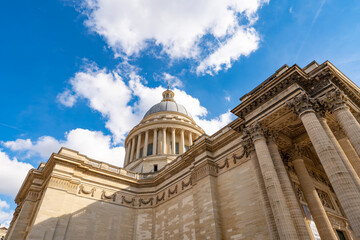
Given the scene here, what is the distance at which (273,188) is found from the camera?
575 inches

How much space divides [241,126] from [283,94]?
425 centimetres

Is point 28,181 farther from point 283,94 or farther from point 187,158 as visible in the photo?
point 283,94

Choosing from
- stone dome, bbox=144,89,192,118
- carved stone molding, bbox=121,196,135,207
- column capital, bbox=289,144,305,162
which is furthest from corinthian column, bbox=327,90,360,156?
stone dome, bbox=144,89,192,118

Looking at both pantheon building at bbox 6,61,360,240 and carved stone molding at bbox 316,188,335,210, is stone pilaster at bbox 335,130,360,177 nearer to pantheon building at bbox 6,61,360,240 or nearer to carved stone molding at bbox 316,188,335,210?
pantheon building at bbox 6,61,360,240

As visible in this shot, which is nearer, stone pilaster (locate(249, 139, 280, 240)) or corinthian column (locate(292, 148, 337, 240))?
stone pilaster (locate(249, 139, 280, 240))

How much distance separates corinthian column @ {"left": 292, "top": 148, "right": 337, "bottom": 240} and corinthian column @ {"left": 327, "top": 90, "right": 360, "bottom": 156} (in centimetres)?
577

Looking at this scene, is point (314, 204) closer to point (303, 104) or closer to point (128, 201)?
point (303, 104)

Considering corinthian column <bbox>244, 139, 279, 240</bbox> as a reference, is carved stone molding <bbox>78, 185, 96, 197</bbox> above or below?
above

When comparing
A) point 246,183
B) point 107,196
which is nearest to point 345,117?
point 246,183

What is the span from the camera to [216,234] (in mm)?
18031

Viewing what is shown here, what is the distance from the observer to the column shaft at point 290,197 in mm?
13711

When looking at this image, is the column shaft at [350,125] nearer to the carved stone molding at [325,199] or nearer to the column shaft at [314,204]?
the column shaft at [314,204]

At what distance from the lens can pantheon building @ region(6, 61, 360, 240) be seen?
14133 mm

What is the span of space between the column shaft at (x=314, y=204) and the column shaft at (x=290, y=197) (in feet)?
7.78
